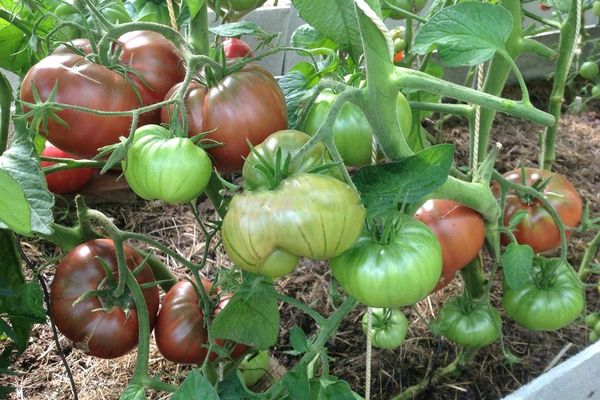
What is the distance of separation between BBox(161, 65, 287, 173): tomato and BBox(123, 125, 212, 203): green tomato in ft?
0.13

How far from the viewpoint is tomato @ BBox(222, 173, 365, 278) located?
0.51m

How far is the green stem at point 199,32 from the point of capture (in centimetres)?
73

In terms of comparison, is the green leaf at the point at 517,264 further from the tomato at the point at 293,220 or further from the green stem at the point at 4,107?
the green stem at the point at 4,107

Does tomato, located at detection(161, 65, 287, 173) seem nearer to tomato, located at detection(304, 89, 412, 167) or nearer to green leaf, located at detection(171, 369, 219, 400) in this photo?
tomato, located at detection(304, 89, 412, 167)

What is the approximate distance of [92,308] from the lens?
87cm

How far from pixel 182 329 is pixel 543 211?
2.06ft

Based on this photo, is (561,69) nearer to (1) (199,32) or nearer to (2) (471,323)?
(2) (471,323)

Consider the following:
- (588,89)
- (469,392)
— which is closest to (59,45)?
(469,392)

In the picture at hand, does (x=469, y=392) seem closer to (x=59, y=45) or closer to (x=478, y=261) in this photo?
(x=478, y=261)

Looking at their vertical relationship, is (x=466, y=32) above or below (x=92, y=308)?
above

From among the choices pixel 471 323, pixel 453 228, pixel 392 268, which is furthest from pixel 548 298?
pixel 392 268

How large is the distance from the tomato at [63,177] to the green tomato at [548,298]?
2.79ft

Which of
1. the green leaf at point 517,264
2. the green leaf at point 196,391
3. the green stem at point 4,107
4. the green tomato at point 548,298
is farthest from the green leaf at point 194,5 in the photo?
the green tomato at point 548,298

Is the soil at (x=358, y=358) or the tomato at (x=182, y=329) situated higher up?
the tomato at (x=182, y=329)
